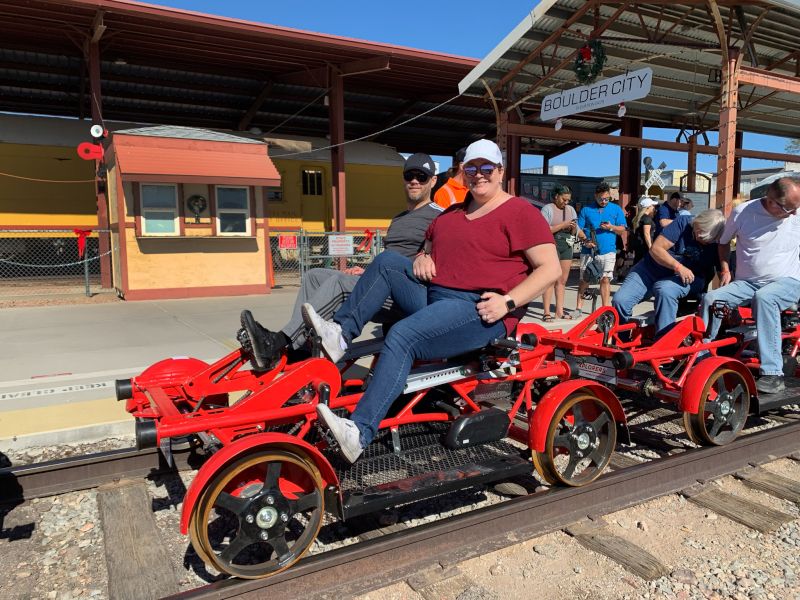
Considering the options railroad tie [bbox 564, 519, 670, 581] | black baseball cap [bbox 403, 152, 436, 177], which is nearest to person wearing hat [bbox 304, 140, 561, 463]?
black baseball cap [bbox 403, 152, 436, 177]

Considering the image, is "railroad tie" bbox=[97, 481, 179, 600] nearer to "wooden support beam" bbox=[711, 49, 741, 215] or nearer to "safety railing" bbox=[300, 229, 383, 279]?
"safety railing" bbox=[300, 229, 383, 279]

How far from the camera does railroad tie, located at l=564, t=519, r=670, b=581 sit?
2803 millimetres

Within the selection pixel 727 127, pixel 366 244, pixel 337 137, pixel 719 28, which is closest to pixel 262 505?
pixel 727 127

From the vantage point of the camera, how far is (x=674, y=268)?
4.80m

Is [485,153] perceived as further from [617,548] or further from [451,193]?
[617,548]

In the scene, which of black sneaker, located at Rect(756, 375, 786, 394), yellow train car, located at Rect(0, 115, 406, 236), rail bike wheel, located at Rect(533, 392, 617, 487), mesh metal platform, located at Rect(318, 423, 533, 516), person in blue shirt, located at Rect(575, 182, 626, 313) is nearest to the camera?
mesh metal platform, located at Rect(318, 423, 533, 516)

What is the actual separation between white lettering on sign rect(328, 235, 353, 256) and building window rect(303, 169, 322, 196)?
580 centimetres

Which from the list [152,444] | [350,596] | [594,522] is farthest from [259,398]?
[594,522]

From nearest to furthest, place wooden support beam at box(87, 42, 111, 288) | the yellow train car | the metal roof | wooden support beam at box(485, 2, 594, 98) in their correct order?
wooden support beam at box(485, 2, 594, 98) < the metal roof < wooden support beam at box(87, 42, 111, 288) < the yellow train car

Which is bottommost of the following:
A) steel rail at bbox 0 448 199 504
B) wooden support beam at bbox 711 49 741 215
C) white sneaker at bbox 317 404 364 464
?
steel rail at bbox 0 448 199 504

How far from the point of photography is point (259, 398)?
288cm

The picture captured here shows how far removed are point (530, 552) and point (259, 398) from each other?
1.56 m

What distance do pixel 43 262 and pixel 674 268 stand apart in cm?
1809

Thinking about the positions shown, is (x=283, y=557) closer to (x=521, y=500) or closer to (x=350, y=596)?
(x=350, y=596)
